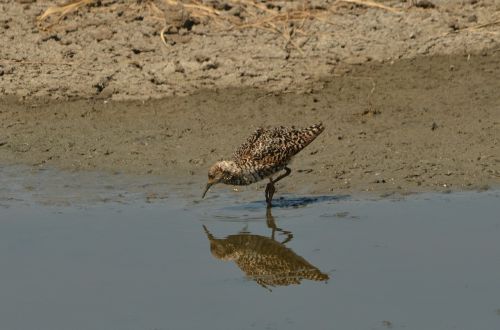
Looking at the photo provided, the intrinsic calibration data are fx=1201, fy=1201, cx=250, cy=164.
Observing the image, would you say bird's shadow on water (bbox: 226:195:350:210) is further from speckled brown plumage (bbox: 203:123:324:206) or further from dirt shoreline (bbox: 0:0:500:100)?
dirt shoreline (bbox: 0:0:500:100)

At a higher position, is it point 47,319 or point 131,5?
point 131,5

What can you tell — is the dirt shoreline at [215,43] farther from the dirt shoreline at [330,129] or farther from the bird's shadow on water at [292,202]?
the bird's shadow on water at [292,202]

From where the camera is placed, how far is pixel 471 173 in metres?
12.0

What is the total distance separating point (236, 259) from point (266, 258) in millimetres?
258

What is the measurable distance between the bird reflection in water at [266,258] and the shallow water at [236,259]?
0.6 inches

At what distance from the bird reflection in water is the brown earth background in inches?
65.1

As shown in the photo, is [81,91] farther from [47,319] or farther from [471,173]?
[47,319]

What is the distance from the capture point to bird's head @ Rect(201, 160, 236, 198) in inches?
446

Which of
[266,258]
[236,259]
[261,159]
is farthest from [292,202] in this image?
[236,259]

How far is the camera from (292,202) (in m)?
11.5

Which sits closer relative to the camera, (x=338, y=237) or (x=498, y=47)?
(x=338, y=237)

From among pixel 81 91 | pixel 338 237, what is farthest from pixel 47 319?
pixel 81 91

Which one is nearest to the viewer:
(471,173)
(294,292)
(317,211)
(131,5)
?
(294,292)

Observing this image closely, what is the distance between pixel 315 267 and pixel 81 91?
5.80m
